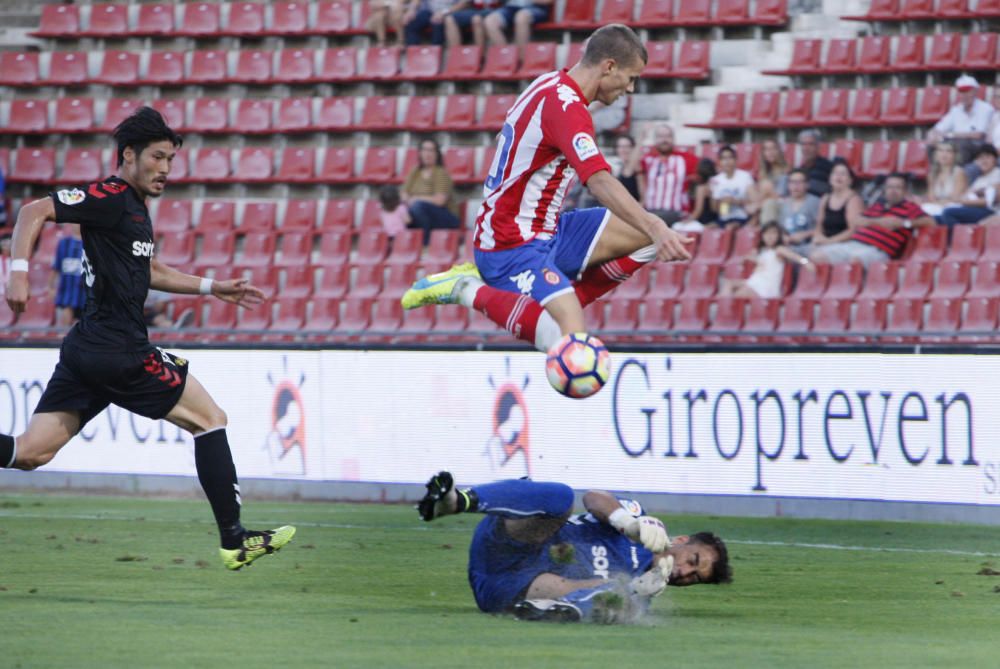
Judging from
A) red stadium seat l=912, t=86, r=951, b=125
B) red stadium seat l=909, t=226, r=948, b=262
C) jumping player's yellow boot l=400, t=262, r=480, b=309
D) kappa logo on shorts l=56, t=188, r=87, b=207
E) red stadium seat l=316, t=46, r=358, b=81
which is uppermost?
red stadium seat l=316, t=46, r=358, b=81

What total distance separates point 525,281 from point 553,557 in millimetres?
1810

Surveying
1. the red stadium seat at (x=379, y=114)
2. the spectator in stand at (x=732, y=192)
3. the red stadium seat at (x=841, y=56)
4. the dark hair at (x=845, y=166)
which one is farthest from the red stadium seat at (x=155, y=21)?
the dark hair at (x=845, y=166)

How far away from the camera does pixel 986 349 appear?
11484mm

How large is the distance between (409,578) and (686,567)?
2.18m

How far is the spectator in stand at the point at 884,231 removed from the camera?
15.2 metres

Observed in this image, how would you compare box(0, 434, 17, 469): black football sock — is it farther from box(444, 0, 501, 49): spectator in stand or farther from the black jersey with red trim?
box(444, 0, 501, 49): spectator in stand

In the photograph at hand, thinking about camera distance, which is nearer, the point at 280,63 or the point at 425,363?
the point at 425,363

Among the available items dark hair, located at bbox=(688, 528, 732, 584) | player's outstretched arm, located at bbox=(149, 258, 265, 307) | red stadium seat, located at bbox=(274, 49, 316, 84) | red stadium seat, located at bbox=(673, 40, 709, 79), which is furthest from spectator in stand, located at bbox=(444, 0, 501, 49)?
dark hair, located at bbox=(688, 528, 732, 584)

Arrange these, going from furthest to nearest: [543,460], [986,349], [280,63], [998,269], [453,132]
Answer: [280,63]
[453,132]
[998,269]
[543,460]
[986,349]

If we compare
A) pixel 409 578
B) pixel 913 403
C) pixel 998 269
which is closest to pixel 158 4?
pixel 998 269

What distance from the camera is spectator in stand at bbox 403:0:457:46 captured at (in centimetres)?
2036

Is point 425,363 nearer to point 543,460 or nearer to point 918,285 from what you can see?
point 543,460

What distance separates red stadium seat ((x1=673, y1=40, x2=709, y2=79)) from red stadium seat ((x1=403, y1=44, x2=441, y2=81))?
9.51ft

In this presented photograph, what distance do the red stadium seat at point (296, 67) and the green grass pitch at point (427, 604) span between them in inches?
392
